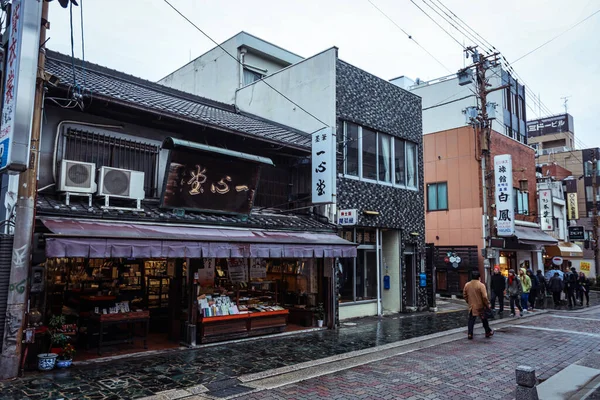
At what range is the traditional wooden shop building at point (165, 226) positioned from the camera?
9.49 meters

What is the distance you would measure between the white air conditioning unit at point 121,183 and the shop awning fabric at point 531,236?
21.8 metres

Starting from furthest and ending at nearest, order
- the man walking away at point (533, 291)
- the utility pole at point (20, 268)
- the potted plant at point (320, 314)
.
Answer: the man walking away at point (533, 291) → the potted plant at point (320, 314) → the utility pole at point (20, 268)

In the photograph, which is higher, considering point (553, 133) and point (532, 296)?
point (553, 133)

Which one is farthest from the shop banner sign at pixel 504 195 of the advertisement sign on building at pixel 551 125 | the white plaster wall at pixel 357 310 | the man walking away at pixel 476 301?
the advertisement sign on building at pixel 551 125

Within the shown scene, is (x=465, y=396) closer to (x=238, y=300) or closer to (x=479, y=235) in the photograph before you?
(x=238, y=300)

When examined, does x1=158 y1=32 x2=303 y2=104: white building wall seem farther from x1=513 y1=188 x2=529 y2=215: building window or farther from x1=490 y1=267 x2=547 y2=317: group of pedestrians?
x1=513 y1=188 x2=529 y2=215: building window

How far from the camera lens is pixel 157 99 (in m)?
13.6

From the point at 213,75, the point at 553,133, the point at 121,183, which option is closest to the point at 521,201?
the point at 213,75

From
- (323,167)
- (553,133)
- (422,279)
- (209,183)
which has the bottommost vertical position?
(422,279)

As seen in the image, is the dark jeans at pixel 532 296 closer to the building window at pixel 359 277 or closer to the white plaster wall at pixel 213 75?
the building window at pixel 359 277

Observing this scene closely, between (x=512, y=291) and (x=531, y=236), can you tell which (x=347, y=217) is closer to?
(x=512, y=291)

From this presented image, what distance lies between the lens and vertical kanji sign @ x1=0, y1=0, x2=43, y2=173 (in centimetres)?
709

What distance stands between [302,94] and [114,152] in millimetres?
8673

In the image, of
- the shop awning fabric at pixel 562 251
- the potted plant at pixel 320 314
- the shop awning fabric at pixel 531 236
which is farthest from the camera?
the shop awning fabric at pixel 562 251
